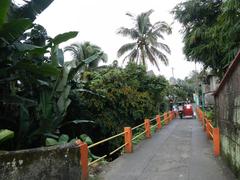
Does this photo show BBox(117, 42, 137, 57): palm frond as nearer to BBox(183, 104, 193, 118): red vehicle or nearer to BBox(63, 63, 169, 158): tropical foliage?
BBox(183, 104, 193, 118): red vehicle

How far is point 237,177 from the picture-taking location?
7.18 metres

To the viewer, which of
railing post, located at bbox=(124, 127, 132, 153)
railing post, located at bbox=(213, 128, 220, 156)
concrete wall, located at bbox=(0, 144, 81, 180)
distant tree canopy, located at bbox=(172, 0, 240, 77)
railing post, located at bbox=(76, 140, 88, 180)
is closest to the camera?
concrete wall, located at bbox=(0, 144, 81, 180)

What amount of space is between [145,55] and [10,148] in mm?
25414

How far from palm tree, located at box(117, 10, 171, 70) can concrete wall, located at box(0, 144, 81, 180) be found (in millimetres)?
27860

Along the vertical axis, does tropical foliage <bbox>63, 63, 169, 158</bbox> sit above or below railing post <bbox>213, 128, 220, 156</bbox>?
above

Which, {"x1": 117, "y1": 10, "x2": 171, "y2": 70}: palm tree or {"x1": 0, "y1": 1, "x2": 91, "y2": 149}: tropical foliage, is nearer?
{"x1": 0, "y1": 1, "x2": 91, "y2": 149}: tropical foliage

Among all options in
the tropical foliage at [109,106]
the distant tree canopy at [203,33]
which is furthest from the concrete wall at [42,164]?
the distant tree canopy at [203,33]

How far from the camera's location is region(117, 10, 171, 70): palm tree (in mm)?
33469

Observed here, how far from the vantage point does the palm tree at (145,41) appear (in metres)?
33.5

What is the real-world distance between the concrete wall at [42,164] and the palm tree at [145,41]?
2786cm

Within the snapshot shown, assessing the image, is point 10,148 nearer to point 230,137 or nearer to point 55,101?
point 55,101

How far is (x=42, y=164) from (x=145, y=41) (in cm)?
2907

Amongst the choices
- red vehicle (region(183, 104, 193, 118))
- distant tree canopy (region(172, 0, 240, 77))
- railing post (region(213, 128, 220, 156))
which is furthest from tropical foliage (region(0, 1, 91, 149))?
red vehicle (region(183, 104, 193, 118))

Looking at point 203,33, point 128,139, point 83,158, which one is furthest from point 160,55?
point 83,158
